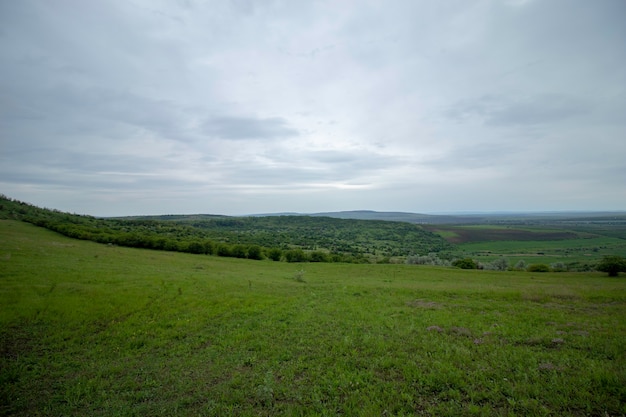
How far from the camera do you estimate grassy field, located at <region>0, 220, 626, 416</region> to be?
710 centimetres

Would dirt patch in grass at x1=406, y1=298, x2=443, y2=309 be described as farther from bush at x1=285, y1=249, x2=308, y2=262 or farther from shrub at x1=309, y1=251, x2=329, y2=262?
shrub at x1=309, y1=251, x2=329, y2=262

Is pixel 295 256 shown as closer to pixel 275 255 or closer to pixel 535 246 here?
pixel 275 255

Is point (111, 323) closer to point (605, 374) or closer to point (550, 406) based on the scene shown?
point (550, 406)

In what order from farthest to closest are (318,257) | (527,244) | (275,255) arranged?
1. (527,244)
2. (318,257)
3. (275,255)

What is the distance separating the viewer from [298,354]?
10.3 metres

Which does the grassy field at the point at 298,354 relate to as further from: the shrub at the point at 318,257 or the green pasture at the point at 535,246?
the green pasture at the point at 535,246

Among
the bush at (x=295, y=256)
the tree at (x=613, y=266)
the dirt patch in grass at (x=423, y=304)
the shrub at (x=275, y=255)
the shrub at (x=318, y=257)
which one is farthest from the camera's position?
the shrub at (x=318, y=257)

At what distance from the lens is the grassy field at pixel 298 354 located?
23.3 feet

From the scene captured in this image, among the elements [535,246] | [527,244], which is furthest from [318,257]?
[527,244]

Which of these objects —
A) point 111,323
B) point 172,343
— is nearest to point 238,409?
point 172,343

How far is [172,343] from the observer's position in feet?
38.2

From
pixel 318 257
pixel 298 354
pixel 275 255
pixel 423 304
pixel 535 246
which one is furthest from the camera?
pixel 535 246

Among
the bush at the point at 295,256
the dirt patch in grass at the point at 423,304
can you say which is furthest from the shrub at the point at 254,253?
the dirt patch in grass at the point at 423,304

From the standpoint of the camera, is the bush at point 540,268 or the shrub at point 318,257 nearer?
the bush at point 540,268
